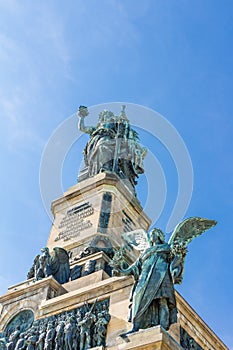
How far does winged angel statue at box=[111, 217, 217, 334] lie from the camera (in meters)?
13.2

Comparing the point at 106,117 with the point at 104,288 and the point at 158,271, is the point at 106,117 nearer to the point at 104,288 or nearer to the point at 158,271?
the point at 104,288

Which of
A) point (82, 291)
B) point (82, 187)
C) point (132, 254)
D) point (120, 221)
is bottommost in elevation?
point (82, 291)

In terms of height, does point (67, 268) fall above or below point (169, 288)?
above

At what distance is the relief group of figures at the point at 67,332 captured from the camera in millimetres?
14047

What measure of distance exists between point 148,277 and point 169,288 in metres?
0.59

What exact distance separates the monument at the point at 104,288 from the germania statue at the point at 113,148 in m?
2.15

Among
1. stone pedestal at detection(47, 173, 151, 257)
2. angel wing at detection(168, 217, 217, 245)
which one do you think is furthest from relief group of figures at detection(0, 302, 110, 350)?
stone pedestal at detection(47, 173, 151, 257)

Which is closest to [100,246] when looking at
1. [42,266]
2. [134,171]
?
[42,266]

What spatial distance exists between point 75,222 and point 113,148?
5.49m

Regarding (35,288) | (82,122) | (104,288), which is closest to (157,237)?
(104,288)

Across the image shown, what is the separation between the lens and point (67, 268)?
1841cm

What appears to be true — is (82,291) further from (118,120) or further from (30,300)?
(118,120)

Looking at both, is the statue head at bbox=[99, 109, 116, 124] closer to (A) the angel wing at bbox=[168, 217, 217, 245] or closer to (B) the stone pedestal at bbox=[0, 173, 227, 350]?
(B) the stone pedestal at bbox=[0, 173, 227, 350]

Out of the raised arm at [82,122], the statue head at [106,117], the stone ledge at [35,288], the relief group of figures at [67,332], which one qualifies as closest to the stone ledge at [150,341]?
the relief group of figures at [67,332]
